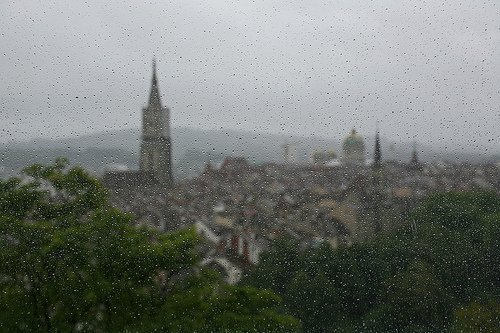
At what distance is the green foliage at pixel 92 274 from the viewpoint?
2.79m

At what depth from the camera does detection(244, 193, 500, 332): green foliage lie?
12.1 ft

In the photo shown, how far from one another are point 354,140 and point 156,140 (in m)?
1.36

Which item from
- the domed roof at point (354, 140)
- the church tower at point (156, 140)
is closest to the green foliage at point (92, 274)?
the church tower at point (156, 140)

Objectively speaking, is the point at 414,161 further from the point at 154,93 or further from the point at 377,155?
the point at 154,93

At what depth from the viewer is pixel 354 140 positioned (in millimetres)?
3541

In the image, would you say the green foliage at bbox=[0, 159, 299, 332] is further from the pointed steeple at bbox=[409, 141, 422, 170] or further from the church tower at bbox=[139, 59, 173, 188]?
the pointed steeple at bbox=[409, 141, 422, 170]

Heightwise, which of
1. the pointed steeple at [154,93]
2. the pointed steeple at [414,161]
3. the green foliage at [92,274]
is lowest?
the green foliage at [92,274]

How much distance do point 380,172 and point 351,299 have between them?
3.37ft

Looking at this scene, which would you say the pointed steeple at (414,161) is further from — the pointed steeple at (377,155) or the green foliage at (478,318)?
the green foliage at (478,318)

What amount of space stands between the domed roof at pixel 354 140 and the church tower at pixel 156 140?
4.03ft

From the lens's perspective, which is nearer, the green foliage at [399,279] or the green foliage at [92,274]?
the green foliage at [92,274]

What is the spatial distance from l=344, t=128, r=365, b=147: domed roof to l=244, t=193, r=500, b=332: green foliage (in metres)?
0.91

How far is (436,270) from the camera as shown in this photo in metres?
4.16

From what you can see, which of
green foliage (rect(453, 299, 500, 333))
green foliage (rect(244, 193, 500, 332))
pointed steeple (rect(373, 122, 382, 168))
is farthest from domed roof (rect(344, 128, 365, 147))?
green foliage (rect(453, 299, 500, 333))
